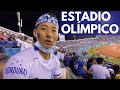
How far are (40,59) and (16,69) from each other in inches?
20.7

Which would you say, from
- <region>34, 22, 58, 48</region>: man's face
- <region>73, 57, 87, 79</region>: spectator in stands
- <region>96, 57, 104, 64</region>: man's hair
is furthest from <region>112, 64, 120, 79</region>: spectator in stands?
<region>34, 22, 58, 48</region>: man's face

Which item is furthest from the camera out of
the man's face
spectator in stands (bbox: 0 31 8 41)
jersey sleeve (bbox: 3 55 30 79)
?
spectator in stands (bbox: 0 31 8 41)

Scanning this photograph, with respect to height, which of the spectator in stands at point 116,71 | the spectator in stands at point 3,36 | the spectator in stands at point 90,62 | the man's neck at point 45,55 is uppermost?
the spectator in stands at point 3,36

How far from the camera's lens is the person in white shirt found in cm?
934

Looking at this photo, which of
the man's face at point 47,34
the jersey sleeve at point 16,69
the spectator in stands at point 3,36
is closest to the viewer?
the jersey sleeve at point 16,69

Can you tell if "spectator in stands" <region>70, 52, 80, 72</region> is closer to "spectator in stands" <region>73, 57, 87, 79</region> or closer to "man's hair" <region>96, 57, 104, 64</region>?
"spectator in stands" <region>73, 57, 87, 79</region>

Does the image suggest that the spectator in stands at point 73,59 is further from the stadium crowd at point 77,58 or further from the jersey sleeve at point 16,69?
the jersey sleeve at point 16,69

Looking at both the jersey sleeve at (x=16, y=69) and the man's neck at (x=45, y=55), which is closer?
the jersey sleeve at (x=16, y=69)

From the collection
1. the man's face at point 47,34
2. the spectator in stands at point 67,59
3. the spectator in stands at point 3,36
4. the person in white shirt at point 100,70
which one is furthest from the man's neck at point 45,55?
the person in white shirt at point 100,70

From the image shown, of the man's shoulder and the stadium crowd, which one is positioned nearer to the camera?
the man's shoulder

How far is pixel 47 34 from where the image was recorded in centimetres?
926

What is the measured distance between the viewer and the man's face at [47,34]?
30.5 ft

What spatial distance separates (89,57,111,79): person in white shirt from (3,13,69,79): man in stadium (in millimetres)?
557

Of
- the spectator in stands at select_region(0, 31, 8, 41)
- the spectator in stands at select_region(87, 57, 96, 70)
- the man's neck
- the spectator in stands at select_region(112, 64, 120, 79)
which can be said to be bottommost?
the spectator in stands at select_region(112, 64, 120, 79)
